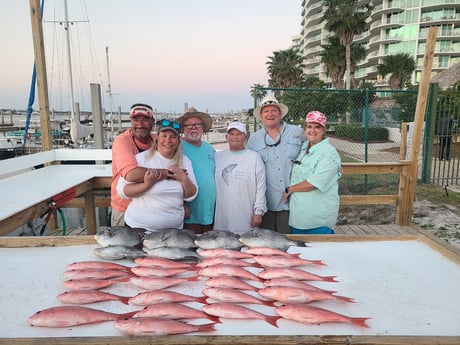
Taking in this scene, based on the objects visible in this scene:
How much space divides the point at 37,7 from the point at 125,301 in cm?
590

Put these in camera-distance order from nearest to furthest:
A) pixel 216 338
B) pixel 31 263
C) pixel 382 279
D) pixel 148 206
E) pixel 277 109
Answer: pixel 216 338 < pixel 382 279 < pixel 31 263 < pixel 148 206 < pixel 277 109

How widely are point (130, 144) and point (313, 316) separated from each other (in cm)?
229

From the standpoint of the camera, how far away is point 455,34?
63500mm

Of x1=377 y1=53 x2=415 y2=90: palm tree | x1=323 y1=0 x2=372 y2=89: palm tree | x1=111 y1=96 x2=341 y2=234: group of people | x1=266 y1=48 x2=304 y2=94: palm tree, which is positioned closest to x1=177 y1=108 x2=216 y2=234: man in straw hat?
x1=111 y1=96 x2=341 y2=234: group of people

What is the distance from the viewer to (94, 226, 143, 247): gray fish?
2.35 metres

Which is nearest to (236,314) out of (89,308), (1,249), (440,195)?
(89,308)

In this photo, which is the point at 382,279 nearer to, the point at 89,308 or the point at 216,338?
the point at 216,338

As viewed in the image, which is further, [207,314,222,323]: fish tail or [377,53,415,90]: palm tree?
[377,53,415,90]: palm tree

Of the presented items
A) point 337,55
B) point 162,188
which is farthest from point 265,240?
point 337,55

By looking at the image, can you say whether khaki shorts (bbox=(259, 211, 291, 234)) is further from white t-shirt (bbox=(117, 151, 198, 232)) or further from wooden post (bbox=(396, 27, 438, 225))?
wooden post (bbox=(396, 27, 438, 225))

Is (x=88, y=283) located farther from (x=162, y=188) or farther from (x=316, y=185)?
(x=316, y=185)

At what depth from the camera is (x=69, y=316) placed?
158 cm

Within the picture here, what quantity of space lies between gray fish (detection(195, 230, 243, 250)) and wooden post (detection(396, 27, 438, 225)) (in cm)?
383

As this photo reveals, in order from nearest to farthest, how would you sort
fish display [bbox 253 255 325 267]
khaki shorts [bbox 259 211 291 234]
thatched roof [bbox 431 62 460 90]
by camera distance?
1. fish display [bbox 253 255 325 267]
2. khaki shorts [bbox 259 211 291 234]
3. thatched roof [bbox 431 62 460 90]
